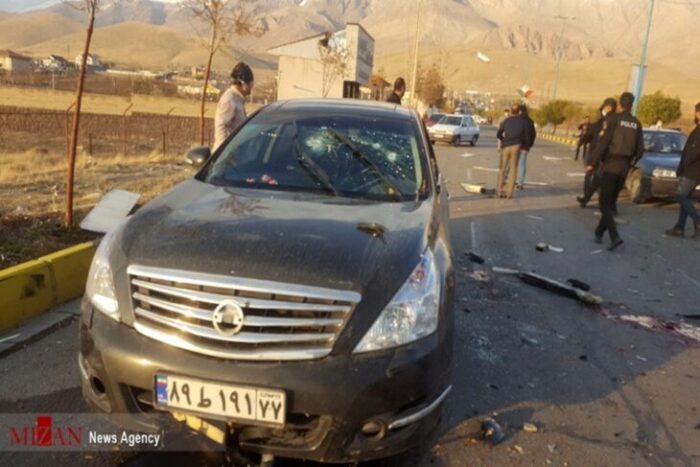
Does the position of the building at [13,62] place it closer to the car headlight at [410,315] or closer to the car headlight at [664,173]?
the car headlight at [664,173]

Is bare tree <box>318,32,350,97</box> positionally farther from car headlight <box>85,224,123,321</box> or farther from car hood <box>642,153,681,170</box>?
car headlight <box>85,224,123,321</box>

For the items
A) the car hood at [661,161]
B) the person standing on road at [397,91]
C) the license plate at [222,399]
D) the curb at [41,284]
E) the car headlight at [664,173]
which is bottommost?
the curb at [41,284]

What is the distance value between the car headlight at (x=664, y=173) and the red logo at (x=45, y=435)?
38.5ft

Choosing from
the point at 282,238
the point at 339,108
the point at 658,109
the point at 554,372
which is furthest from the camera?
the point at 658,109

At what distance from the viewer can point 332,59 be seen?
32.3 m

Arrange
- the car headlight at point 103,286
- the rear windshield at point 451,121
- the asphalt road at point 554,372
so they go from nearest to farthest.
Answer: the car headlight at point 103,286 < the asphalt road at point 554,372 < the rear windshield at point 451,121

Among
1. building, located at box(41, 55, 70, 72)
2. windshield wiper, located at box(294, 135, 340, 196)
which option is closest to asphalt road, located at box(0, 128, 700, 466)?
windshield wiper, located at box(294, 135, 340, 196)

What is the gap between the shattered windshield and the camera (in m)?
3.92

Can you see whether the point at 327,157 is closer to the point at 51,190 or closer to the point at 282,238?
the point at 282,238

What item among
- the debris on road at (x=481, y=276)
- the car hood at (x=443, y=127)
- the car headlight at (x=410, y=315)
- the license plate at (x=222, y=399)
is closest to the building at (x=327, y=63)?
the car hood at (x=443, y=127)

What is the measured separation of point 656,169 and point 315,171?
10237 mm

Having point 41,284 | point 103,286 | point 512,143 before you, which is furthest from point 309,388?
point 512,143

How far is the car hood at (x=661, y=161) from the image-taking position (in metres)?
12.1

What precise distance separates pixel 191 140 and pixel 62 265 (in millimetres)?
23688
